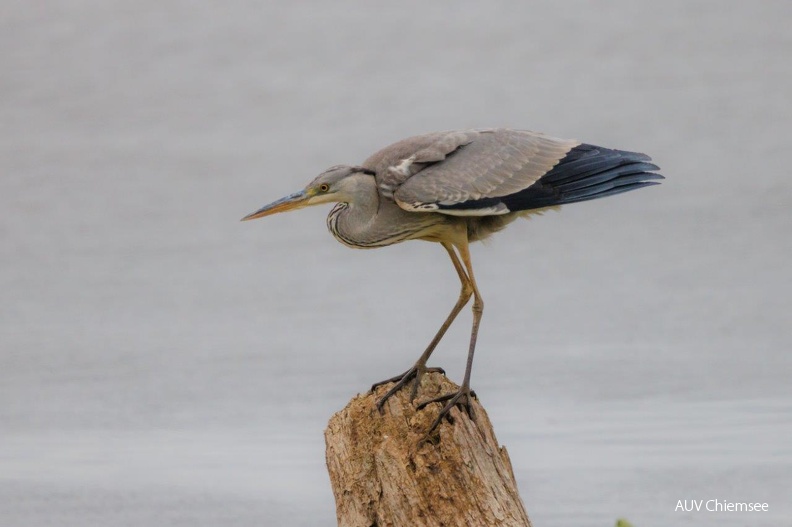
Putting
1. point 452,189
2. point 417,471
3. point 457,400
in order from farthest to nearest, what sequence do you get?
point 452,189, point 457,400, point 417,471

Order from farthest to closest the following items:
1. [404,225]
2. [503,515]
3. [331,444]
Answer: [404,225]
[331,444]
[503,515]

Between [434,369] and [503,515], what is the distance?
61cm

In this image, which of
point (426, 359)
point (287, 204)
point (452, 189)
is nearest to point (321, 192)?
point (287, 204)

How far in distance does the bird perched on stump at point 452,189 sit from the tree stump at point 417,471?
0.62ft

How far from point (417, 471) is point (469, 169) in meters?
1.02

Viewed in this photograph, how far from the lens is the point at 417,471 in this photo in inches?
109

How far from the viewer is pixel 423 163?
3166 mm

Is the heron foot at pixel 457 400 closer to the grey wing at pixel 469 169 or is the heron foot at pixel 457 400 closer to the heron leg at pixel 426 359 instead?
the heron leg at pixel 426 359

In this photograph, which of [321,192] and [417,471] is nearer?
[417,471]

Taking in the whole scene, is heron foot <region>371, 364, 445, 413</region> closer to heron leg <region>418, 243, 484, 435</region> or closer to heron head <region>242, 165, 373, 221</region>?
heron leg <region>418, 243, 484, 435</region>

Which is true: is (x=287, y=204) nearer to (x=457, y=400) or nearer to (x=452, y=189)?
(x=452, y=189)

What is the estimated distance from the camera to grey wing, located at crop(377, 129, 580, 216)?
10.0ft

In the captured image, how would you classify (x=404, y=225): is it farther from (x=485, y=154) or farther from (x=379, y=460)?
(x=379, y=460)

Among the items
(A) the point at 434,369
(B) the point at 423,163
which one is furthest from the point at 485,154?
(A) the point at 434,369
